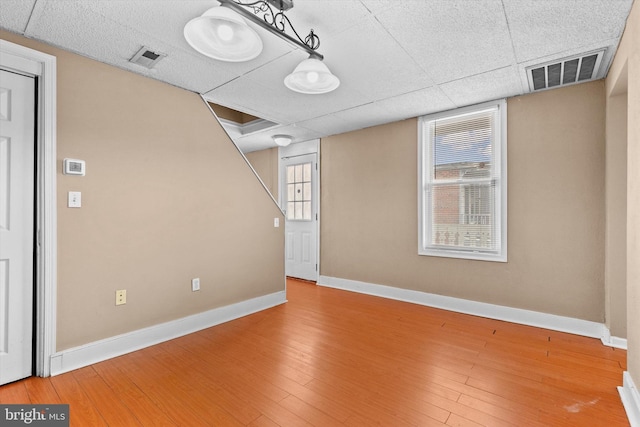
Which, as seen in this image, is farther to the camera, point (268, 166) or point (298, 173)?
point (268, 166)

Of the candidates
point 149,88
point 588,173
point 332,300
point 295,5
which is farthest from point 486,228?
point 149,88

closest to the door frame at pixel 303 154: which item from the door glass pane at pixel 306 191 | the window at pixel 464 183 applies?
the door glass pane at pixel 306 191

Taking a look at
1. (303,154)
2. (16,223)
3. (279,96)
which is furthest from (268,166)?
(16,223)

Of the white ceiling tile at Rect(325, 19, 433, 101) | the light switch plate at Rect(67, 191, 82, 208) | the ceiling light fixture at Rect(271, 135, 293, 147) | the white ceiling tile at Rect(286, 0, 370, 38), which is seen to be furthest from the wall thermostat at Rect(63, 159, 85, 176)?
the ceiling light fixture at Rect(271, 135, 293, 147)

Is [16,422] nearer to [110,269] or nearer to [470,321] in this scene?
[110,269]

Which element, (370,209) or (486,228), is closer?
(486,228)

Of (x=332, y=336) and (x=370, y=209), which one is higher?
(x=370, y=209)

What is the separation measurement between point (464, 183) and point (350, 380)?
2666 millimetres

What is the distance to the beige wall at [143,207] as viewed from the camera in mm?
2363

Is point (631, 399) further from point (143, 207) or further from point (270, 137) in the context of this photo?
point (270, 137)

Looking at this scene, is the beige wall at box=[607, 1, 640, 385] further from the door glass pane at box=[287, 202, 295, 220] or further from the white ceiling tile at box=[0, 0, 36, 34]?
the door glass pane at box=[287, 202, 295, 220]

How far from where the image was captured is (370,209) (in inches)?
180

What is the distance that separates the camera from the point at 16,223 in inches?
84.2

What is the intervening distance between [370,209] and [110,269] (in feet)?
10.6
